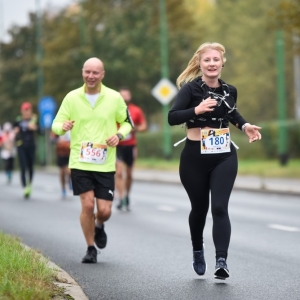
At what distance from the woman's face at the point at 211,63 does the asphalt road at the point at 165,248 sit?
164 centimetres

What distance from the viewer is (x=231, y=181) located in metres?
7.80

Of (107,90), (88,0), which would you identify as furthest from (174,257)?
(88,0)

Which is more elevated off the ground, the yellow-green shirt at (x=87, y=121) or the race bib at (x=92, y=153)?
the yellow-green shirt at (x=87, y=121)

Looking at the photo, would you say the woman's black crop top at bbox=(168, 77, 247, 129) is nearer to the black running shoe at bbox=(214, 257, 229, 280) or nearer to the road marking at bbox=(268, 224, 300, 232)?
the black running shoe at bbox=(214, 257, 229, 280)

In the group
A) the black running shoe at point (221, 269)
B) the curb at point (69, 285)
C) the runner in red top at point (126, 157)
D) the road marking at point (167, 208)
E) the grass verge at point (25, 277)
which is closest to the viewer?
the grass verge at point (25, 277)

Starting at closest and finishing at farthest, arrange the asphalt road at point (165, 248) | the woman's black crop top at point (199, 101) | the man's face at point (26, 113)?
the asphalt road at point (165, 248), the woman's black crop top at point (199, 101), the man's face at point (26, 113)

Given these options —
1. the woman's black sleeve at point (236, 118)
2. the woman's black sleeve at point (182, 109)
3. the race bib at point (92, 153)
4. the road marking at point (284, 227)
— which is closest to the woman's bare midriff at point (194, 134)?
the woman's black sleeve at point (182, 109)

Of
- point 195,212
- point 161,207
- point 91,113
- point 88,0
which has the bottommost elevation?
point 161,207

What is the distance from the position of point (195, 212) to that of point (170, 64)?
138 ft

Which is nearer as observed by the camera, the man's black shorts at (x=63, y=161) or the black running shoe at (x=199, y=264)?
the black running shoe at (x=199, y=264)

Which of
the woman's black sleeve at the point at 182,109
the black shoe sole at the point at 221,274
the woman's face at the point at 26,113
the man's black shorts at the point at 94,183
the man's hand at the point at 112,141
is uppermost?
the woman's black sleeve at the point at 182,109

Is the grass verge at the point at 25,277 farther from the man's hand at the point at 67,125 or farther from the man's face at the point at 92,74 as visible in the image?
the man's face at the point at 92,74

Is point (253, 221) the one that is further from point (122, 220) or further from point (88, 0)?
point (88, 0)

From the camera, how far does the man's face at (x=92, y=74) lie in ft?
30.4
